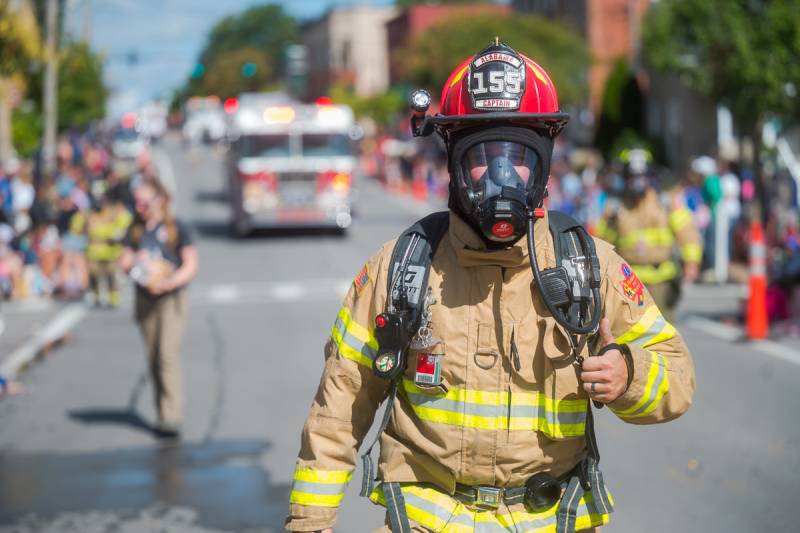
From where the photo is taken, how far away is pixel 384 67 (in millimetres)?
98312

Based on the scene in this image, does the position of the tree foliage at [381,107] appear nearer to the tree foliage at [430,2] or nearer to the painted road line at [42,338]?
the tree foliage at [430,2]

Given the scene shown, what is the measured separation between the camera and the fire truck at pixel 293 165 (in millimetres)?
25547

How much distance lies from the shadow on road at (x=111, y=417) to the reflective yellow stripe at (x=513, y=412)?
21.2 ft

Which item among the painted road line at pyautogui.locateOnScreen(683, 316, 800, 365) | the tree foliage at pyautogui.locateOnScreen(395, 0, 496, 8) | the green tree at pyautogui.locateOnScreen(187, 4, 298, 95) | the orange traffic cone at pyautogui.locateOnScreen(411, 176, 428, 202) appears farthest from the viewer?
the green tree at pyautogui.locateOnScreen(187, 4, 298, 95)

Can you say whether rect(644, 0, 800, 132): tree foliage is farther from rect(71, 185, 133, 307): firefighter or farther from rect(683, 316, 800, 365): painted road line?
rect(71, 185, 133, 307): firefighter

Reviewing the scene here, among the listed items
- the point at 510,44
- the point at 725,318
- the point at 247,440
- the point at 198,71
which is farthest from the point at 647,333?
the point at 198,71

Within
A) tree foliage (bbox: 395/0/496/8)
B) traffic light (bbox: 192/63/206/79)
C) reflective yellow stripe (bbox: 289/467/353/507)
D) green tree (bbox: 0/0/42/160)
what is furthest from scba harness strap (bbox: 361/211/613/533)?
tree foliage (bbox: 395/0/496/8)

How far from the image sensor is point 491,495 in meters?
3.06

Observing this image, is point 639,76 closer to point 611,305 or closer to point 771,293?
point 771,293

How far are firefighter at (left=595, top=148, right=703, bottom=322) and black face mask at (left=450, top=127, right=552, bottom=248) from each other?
6137 millimetres

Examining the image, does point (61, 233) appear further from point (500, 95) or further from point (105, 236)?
point (500, 95)

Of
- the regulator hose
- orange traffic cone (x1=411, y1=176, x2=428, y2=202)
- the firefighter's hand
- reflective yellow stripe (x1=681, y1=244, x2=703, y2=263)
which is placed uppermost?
the regulator hose

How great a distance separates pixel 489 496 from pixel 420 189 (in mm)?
35404

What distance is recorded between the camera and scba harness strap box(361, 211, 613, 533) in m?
2.99
